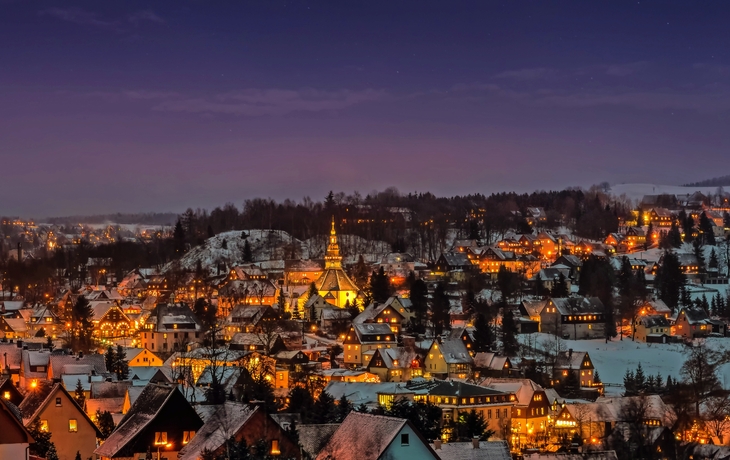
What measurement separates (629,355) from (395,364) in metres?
21.6

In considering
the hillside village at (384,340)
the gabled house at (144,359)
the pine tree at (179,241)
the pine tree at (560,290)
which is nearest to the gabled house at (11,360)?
the hillside village at (384,340)

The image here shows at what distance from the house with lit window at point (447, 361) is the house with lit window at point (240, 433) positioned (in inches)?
1805

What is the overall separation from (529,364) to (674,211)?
8777 cm

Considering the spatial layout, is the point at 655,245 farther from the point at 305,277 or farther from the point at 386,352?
the point at 386,352

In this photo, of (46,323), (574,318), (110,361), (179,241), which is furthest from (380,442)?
(179,241)

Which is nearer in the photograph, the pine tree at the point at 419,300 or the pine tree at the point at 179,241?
the pine tree at the point at 419,300

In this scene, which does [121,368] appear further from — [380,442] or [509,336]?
[380,442]

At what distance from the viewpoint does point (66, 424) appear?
37.5m

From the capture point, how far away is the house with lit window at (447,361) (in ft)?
253

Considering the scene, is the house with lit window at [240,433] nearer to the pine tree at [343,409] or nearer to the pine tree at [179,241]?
the pine tree at [343,409]

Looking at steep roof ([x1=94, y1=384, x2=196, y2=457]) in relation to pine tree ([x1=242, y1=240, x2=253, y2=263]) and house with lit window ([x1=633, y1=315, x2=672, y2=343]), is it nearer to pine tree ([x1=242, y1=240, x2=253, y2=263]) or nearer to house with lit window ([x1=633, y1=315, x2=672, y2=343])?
house with lit window ([x1=633, y1=315, x2=672, y2=343])

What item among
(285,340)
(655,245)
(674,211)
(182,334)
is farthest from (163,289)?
(674,211)

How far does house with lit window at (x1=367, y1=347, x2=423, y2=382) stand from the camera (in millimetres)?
76188

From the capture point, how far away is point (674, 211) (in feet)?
525
